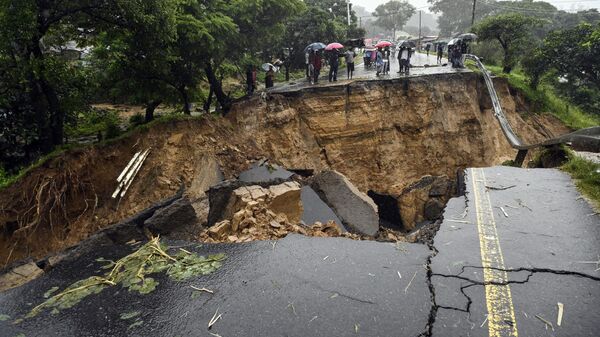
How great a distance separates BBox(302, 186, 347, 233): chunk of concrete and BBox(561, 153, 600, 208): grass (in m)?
5.19

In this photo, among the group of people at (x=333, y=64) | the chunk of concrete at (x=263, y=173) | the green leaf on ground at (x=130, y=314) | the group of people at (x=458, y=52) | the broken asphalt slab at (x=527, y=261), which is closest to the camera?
the broken asphalt slab at (x=527, y=261)

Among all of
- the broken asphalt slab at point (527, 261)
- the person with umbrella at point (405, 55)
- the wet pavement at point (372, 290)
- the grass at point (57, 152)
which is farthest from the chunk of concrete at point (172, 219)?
the person with umbrella at point (405, 55)

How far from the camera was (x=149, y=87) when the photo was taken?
40.0 ft

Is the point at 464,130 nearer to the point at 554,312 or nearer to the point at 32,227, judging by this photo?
the point at 554,312

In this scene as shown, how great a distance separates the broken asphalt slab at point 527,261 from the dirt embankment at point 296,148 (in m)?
7.96

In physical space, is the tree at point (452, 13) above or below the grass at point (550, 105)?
above

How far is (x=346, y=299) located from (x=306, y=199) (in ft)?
16.5

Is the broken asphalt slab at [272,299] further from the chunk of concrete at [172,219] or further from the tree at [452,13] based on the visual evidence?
the tree at [452,13]

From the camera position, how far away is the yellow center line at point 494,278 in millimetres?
4043

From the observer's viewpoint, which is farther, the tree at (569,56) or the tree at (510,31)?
the tree at (510,31)

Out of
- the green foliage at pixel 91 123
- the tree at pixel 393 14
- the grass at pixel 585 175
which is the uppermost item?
the tree at pixel 393 14

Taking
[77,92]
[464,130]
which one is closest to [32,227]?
[77,92]

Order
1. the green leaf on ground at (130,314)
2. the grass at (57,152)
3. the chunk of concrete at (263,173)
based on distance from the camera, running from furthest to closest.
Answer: the chunk of concrete at (263,173), the grass at (57,152), the green leaf on ground at (130,314)

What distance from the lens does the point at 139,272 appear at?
564cm
